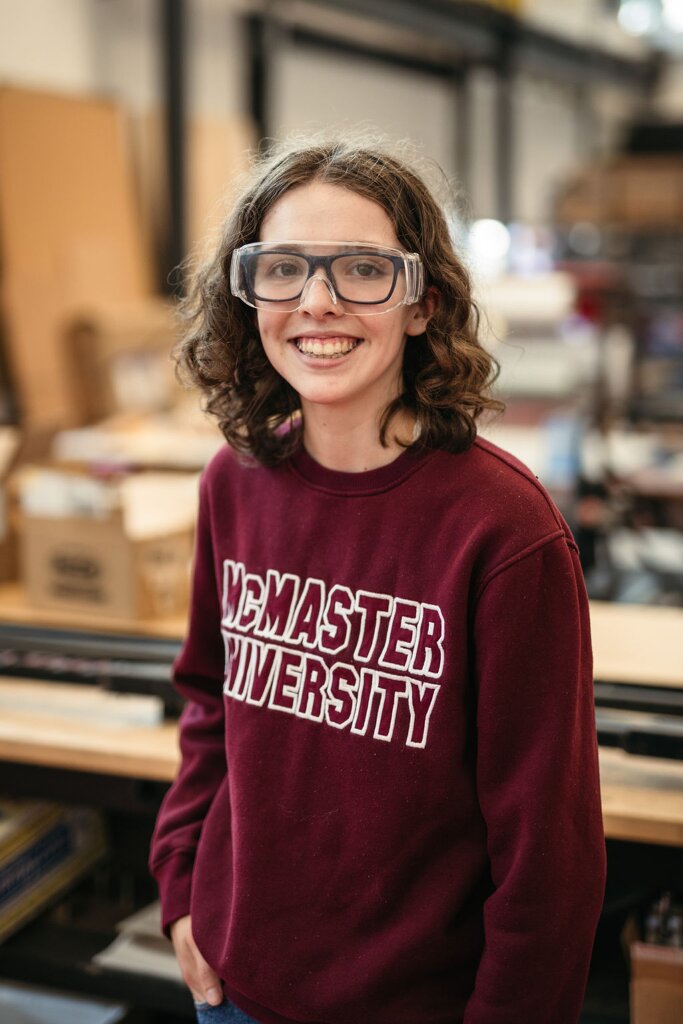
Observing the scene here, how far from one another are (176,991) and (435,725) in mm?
965

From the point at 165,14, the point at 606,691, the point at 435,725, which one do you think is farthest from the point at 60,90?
the point at 435,725

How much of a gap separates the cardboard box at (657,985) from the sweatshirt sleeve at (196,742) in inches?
26.0

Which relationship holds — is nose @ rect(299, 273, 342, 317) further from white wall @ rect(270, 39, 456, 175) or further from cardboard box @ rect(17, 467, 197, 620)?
white wall @ rect(270, 39, 456, 175)

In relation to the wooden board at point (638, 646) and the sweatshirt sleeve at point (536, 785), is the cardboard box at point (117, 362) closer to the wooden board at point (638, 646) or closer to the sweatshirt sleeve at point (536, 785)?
the wooden board at point (638, 646)

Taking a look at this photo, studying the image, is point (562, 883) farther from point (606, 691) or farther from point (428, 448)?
point (606, 691)

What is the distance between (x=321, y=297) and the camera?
1.08 m

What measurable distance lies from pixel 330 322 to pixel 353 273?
0.05 m

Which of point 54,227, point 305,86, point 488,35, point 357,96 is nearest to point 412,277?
point 54,227

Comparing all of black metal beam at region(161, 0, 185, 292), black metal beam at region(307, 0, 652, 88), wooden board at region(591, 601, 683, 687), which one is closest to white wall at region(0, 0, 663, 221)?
black metal beam at region(161, 0, 185, 292)

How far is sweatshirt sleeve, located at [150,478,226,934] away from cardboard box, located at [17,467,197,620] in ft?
2.60

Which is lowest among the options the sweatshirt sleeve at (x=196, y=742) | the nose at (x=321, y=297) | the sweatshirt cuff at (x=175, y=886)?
the sweatshirt cuff at (x=175, y=886)

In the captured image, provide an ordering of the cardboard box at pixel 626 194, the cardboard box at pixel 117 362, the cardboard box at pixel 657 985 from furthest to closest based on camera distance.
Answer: the cardboard box at pixel 626 194, the cardboard box at pixel 117 362, the cardboard box at pixel 657 985

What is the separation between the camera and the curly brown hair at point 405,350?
3.61ft

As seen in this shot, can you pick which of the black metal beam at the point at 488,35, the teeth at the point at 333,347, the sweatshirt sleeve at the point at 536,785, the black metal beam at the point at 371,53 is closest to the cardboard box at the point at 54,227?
the black metal beam at the point at 488,35
